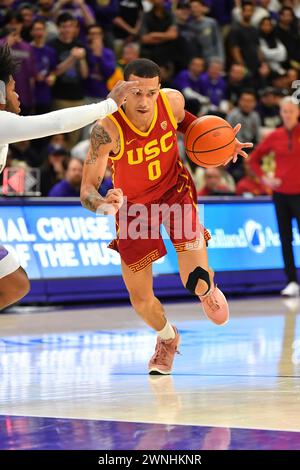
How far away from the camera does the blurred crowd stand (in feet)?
48.4

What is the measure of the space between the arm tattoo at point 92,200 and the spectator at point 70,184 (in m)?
6.52

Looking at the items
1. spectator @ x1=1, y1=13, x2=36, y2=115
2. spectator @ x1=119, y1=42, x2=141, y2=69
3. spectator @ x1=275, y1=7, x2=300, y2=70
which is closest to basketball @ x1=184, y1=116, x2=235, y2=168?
spectator @ x1=1, y1=13, x2=36, y2=115

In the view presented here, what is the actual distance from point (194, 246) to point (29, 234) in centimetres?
508

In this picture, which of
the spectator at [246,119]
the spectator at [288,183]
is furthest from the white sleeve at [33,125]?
the spectator at [246,119]

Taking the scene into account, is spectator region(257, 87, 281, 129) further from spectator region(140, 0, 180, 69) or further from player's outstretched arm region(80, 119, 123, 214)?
player's outstretched arm region(80, 119, 123, 214)

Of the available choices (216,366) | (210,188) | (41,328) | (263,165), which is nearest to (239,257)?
(210,188)

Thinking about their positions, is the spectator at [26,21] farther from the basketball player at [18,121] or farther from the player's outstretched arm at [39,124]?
the player's outstretched arm at [39,124]

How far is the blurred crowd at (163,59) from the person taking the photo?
48.4 feet

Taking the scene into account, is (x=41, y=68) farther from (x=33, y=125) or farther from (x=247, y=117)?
(x=33, y=125)

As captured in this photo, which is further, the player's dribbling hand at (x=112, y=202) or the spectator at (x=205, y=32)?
the spectator at (x=205, y=32)

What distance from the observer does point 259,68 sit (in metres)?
19.6

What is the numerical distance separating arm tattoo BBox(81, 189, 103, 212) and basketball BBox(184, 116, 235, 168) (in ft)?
3.91

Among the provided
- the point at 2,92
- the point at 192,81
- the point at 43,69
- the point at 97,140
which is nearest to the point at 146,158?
the point at 97,140
